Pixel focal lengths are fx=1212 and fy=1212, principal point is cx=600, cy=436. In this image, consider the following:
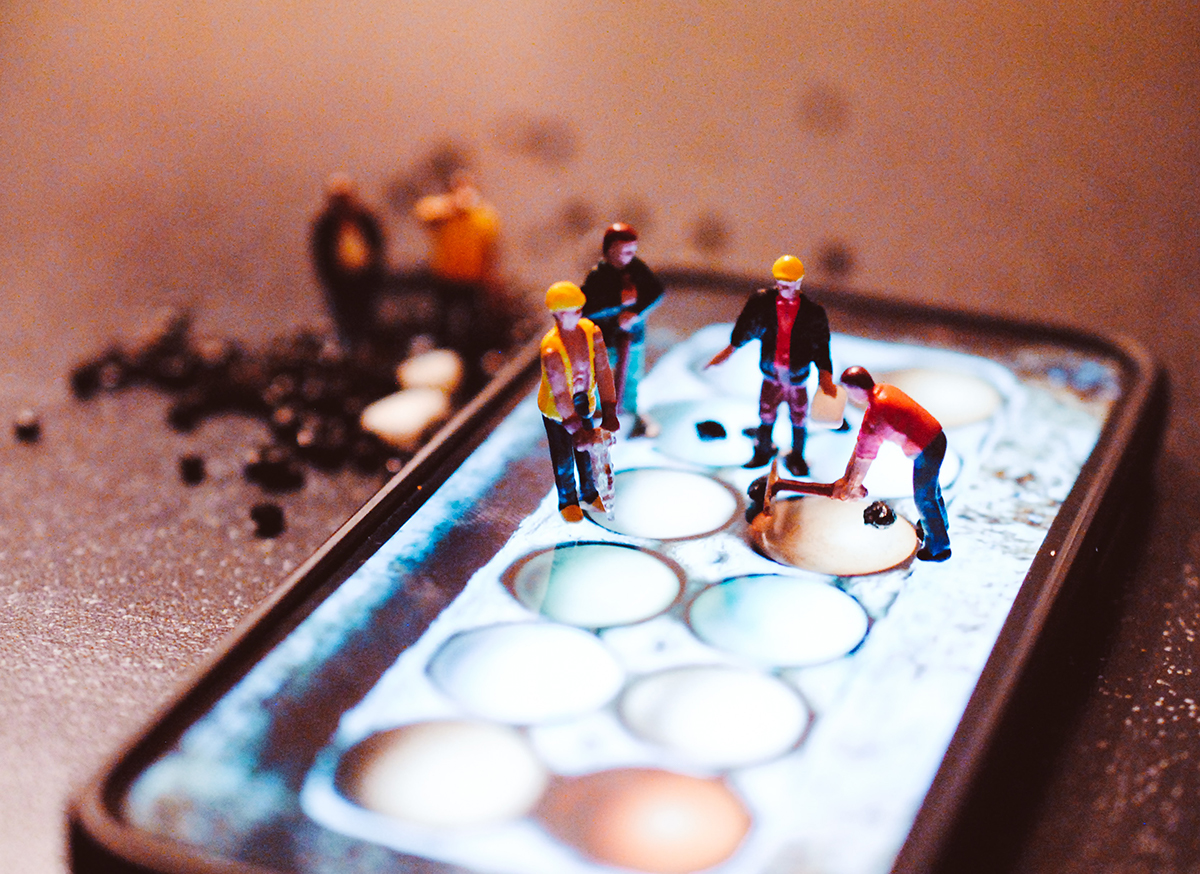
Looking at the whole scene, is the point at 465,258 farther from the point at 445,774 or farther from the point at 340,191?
the point at 445,774

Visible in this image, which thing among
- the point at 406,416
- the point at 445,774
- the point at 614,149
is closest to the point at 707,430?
the point at 406,416

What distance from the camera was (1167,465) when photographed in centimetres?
126

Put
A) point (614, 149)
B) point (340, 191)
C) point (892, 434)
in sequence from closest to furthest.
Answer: point (892, 434)
point (340, 191)
point (614, 149)

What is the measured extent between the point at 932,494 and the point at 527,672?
34 cm

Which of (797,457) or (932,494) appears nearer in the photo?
(932,494)

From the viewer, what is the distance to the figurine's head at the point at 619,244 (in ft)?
3.27

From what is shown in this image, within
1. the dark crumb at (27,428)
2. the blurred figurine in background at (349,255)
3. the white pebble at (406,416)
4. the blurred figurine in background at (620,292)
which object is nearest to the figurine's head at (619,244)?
the blurred figurine in background at (620,292)

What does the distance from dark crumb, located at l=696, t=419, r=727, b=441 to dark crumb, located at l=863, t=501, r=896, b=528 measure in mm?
180

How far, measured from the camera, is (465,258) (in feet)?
4.62

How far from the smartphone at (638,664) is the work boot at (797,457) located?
0.01m

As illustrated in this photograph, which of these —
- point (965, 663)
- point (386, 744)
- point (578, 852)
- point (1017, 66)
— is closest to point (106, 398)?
point (386, 744)

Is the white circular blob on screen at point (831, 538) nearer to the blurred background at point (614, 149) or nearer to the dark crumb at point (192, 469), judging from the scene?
the blurred background at point (614, 149)

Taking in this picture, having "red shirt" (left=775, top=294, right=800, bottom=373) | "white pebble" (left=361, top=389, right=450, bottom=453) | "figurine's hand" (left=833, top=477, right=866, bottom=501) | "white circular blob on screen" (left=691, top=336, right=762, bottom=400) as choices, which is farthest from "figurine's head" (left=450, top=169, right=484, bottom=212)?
"figurine's hand" (left=833, top=477, right=866, bottom=501)

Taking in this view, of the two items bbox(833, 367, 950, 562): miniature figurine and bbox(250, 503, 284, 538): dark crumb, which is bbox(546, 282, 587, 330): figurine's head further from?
bbox(250, 503, 284, 538): dark crumb
